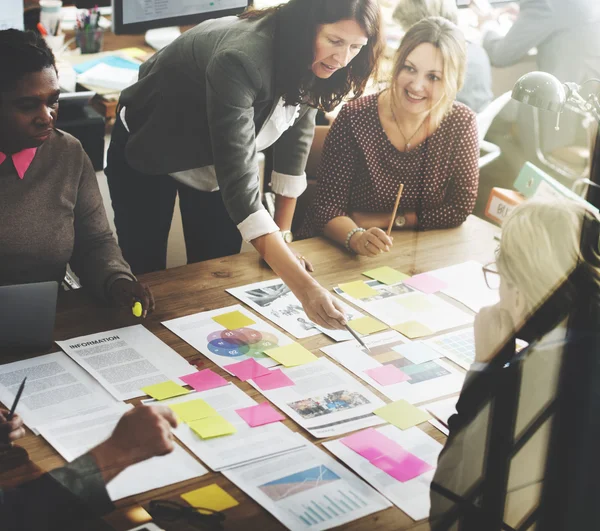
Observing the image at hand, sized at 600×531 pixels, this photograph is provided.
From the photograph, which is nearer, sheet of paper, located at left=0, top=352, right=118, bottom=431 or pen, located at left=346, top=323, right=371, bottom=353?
sheet of paper, located at left=0, top=352, right=118, bottom=431

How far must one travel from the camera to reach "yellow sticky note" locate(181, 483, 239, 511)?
1.02 m

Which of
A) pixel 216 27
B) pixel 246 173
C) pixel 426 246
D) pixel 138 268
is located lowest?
pixel 138 268

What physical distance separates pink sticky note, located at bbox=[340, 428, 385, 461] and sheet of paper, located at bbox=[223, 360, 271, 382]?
20cm

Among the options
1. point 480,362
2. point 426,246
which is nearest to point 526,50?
point 426,246

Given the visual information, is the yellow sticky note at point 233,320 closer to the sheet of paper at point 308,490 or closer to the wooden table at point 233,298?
the wooden table at point 233,298

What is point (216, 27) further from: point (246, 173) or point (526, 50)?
point (526, 50)

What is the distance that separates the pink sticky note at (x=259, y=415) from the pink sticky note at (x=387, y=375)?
8.0 inches

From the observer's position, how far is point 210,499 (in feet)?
3.37

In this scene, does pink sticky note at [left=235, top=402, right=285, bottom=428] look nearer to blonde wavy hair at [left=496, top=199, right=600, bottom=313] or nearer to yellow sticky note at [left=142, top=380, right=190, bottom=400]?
yellow sticky note at [left=142, top=380, right=190, bottom=400]

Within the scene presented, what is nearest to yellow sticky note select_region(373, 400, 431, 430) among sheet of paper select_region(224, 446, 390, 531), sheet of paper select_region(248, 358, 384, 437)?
sheet of paper select_region(248, 358, 384, 437)

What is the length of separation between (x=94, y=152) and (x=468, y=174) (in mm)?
1058

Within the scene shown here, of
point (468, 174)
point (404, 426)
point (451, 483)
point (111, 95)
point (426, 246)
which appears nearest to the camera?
point (451, 483)

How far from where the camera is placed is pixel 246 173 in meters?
1.46

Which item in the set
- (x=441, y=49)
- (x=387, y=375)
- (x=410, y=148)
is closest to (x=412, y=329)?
(x=387, y=375)
